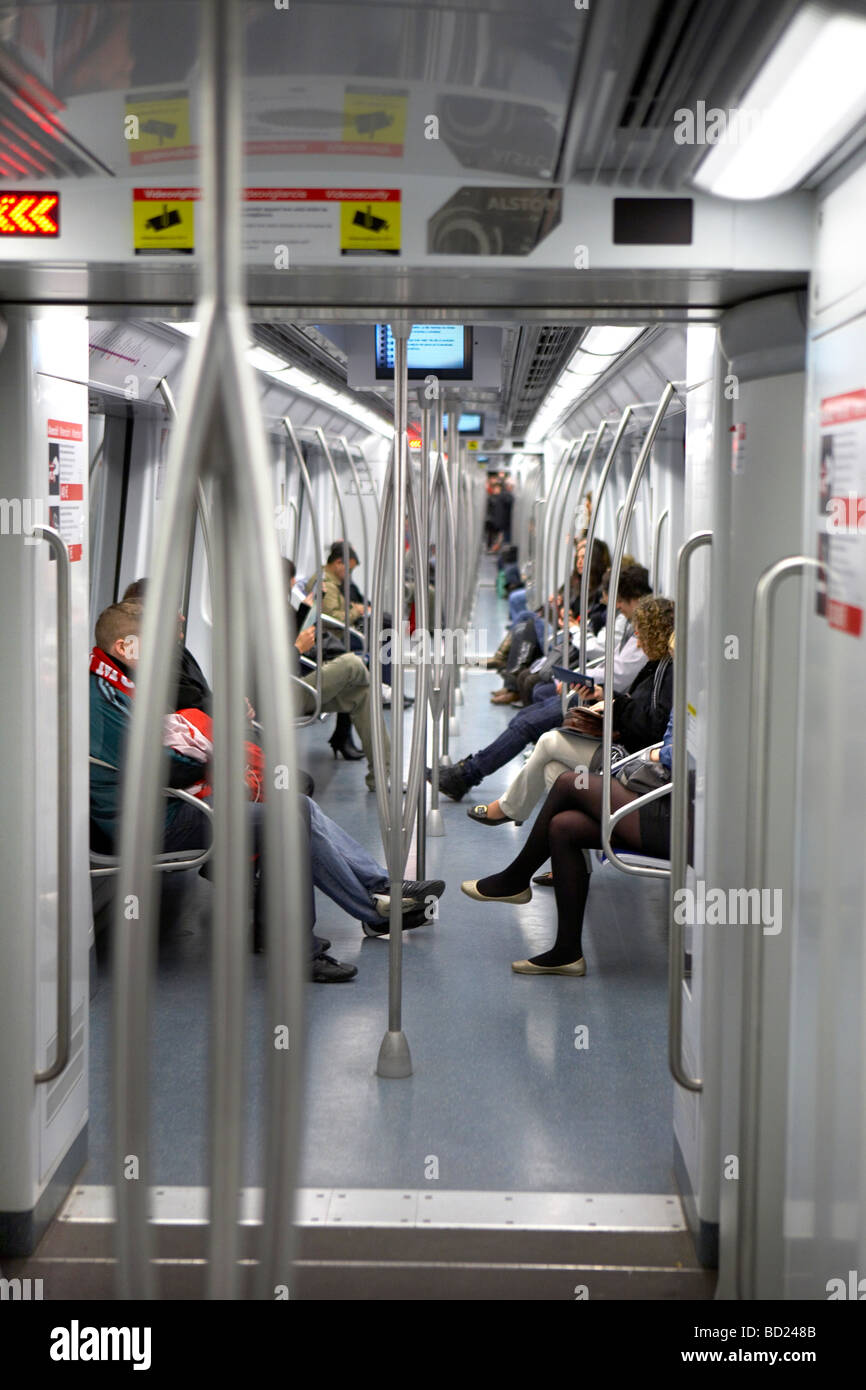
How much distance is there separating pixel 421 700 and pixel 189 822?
1039 millimetres

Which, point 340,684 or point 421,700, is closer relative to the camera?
point 421,700

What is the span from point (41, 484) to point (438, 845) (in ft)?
13.8

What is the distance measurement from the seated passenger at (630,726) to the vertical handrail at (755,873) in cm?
255

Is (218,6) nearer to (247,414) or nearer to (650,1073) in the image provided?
(247,414)

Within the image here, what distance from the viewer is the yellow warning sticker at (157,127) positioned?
2.03 metres

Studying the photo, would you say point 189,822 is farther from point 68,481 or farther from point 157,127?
point 157,127

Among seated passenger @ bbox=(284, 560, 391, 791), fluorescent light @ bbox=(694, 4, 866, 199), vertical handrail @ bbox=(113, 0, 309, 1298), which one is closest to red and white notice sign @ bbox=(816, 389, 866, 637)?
fluorescent light @ bbox=(694, 4, 866, 199)

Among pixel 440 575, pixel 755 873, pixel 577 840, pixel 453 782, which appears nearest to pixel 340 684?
pixel 453 782

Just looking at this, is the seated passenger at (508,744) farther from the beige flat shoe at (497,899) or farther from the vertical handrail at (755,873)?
the vertical handrail at (755,873)

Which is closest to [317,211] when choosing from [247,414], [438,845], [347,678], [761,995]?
[247,414]

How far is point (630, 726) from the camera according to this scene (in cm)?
539

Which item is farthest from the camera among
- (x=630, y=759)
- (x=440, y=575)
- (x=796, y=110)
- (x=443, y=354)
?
(x=440, y=575)

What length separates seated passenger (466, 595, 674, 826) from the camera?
503 cm

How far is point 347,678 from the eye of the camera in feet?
26.7
